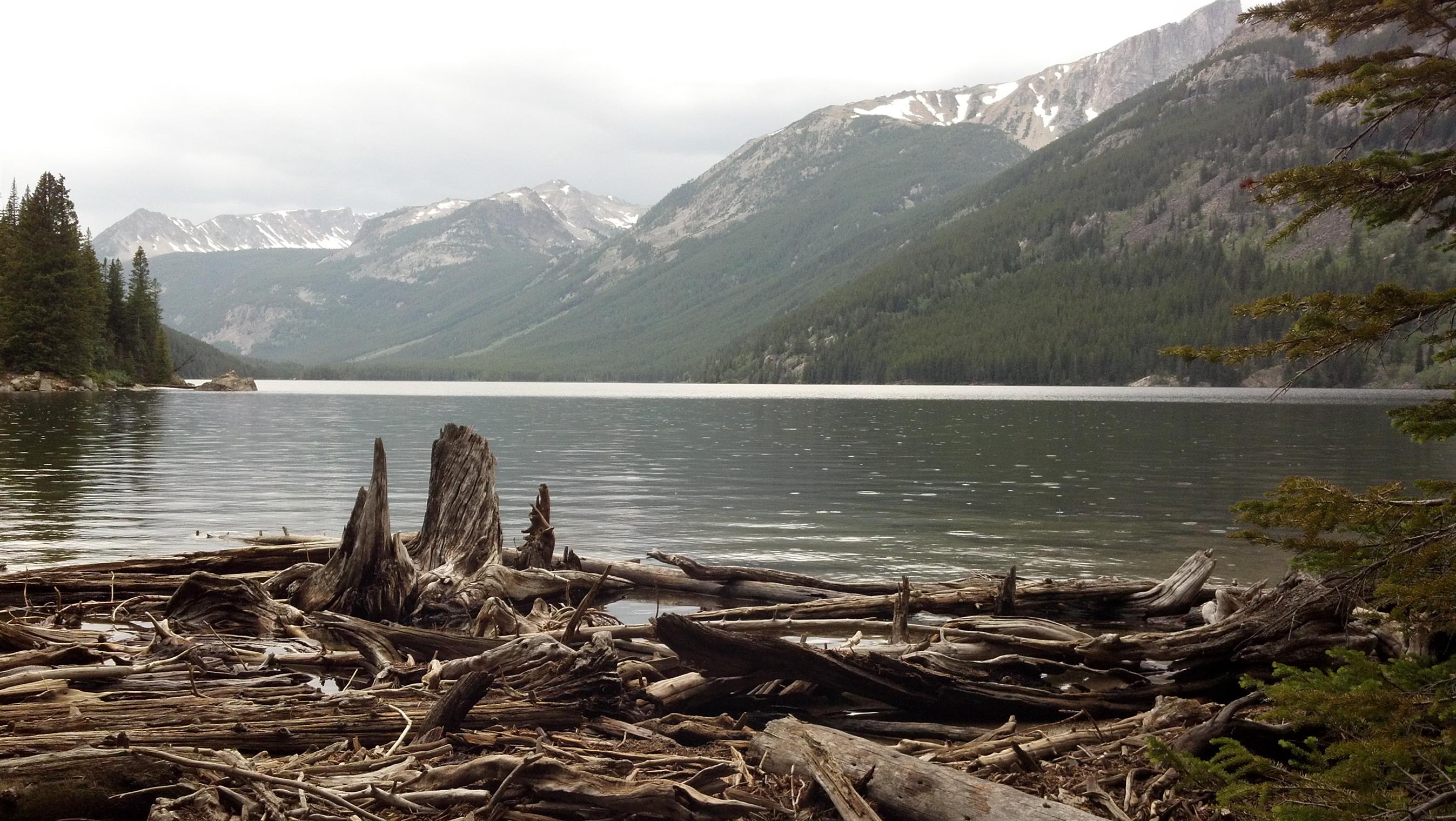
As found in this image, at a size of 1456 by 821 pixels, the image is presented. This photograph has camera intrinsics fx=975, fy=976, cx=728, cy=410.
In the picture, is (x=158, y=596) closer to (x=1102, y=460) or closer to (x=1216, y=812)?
(x=1216, y=812)

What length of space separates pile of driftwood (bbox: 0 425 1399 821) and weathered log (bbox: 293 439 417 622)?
0.03m

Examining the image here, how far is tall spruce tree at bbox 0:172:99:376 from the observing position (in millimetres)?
93625

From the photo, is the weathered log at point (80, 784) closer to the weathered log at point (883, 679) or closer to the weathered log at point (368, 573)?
the weathered log at point (883, 679)

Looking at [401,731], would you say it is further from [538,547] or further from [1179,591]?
[1179,591]

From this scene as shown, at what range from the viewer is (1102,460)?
45.7m

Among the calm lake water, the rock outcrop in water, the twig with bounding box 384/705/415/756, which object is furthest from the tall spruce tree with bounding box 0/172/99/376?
the twig with bounding box 384/705/415/756

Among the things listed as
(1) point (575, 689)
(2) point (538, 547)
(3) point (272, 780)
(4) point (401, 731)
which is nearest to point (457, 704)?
(4) point (401, 731)

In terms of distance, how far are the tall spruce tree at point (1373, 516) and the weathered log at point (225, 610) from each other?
8.89m

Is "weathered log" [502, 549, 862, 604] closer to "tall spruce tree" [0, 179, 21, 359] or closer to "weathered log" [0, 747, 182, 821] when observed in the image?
"weathered log" [0, 747, 182, 821]

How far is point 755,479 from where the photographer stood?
37.5m

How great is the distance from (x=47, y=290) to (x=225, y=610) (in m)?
104

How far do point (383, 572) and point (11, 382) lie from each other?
10956 cm

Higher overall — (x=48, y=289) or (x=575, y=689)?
(x=48, y=289)

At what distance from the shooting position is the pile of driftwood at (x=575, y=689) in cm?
569
